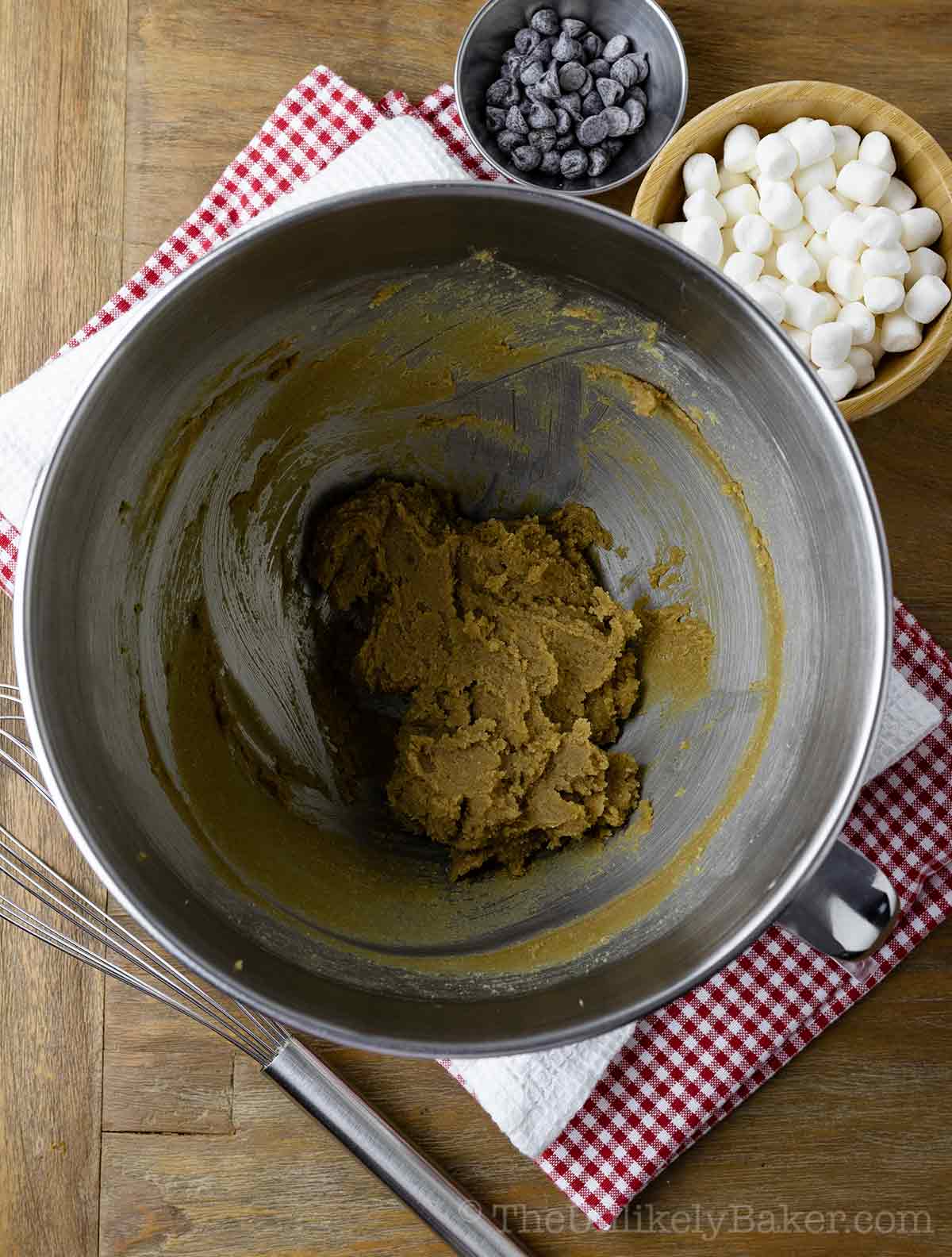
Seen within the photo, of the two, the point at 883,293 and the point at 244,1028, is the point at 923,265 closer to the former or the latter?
the point at 883,293

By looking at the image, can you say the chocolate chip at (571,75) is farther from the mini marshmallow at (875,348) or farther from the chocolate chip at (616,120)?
the mini marshmallow at (875,348)

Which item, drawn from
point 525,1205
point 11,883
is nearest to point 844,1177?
point 525,1205

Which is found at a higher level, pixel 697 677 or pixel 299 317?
pixel 299 317

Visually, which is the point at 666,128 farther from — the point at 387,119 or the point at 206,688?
the point at 206,688

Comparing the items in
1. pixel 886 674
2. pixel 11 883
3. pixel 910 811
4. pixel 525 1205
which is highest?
pixel 886 674

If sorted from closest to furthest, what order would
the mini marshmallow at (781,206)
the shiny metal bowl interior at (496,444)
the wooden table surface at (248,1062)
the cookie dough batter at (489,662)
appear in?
the shiny metal bowl interior at (496,444) → the cookie dough batter at (489,662) → the mini marshmallow at (781,206) → the wooden table surface at (248,1062)

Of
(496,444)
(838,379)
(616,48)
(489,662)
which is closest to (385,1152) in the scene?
(489,662)

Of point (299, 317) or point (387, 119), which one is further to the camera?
point (387, 119)

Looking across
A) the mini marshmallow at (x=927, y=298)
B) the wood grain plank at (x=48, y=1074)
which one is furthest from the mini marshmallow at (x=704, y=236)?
the wood grain plank at (x=48, y=1074)
